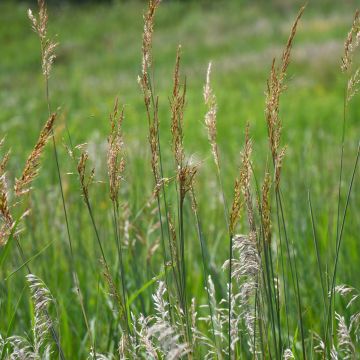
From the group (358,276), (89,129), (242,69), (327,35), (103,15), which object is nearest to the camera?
(358,276)

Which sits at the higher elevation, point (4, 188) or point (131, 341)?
point (4, 188)

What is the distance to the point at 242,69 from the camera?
1526 cm

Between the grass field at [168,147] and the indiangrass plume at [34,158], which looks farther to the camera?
the grass field at [168,147]

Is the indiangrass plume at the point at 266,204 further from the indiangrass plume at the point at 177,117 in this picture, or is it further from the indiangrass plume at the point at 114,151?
the indiangrass plume at the point at 114,151

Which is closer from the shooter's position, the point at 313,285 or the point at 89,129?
the point at 313,285

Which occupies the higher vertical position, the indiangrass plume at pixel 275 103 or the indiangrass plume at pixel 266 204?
the indiangrass plume at pixel 275 103

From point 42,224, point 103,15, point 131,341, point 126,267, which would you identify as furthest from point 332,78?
→ point 103,15

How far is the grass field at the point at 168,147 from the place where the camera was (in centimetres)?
202

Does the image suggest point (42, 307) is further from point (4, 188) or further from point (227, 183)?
A: point (227, 183)

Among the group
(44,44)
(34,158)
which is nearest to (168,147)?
(44,44)

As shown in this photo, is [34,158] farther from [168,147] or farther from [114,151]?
[168,147]

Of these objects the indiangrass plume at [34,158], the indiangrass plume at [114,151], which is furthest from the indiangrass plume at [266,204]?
the indiangrass plume at [34,158]

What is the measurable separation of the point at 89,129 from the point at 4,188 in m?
8.56

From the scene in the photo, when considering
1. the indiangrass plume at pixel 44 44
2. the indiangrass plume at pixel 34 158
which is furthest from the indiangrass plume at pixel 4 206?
the indiangrass plume at pixel 44 44
